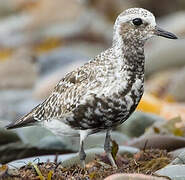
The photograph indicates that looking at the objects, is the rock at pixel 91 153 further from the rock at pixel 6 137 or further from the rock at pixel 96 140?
the rock at pixel 6 137

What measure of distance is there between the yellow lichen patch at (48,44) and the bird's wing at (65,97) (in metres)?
12.7

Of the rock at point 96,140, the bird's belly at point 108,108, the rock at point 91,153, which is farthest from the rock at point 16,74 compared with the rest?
the bird's belly at point 108,108

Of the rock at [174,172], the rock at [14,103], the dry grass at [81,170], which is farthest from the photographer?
the rock at [14,103]

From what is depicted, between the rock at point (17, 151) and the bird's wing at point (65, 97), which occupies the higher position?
the bird's wing at point (65, 97)

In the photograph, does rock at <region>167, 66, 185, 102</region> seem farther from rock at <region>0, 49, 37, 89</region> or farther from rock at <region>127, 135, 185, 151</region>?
rock at <region>127, 135, 185, 151</region>

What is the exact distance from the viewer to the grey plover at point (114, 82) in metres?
7.29

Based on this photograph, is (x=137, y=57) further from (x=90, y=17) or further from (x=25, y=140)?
(x=90, y=17)

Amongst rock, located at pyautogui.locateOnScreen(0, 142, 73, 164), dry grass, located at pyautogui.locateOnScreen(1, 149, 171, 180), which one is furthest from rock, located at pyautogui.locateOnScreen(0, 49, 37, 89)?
dry grass, located at pyautogui.locateOnScreen(1, 149, 171, 180)

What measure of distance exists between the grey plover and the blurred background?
5.66ft

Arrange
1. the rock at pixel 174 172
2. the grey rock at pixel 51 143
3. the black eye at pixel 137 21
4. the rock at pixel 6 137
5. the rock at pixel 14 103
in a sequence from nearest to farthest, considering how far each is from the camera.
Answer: the rock at pixel 174 172 → the black eye at pixel 137 21 → the rock at pixel 6 137 → the grey rock at pixel 51 143 → the rock at pixel 14 103

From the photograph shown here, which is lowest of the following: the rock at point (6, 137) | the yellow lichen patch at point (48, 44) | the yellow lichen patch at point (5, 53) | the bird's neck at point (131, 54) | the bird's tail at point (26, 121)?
the rock at point (6, 137)

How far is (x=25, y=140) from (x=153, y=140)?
1.60 m

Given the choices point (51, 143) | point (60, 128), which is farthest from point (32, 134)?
point (60, 128)

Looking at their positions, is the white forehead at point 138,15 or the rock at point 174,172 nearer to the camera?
the rock at point 174,172
